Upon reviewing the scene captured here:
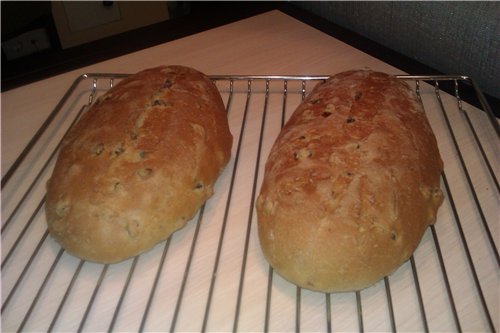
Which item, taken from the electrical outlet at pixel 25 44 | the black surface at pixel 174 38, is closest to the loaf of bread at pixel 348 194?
the black surface at pixel 174 38

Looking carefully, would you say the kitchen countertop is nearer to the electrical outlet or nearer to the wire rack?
the wire rack

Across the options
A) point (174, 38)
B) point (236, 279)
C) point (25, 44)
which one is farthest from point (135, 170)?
point (25, 44)

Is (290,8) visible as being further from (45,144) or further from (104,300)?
(104,300)

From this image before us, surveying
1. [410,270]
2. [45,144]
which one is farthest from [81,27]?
[410,270]

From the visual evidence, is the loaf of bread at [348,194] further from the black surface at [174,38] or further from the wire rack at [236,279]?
the black surface at [174,38]

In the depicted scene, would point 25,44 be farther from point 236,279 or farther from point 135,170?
point 236,279

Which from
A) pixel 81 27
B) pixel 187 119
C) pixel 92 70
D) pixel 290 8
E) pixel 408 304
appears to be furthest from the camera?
pixel 81 27
